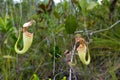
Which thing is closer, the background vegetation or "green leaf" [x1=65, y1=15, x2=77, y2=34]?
"green leaf" [x1=65, y1=15, x2=77, y2=34]

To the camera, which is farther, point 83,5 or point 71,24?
point 83,5

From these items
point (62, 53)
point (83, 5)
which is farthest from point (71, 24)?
point (62, 53)

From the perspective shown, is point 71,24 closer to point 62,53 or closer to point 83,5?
point 83,5

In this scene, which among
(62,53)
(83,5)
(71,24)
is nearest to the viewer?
(71,24)

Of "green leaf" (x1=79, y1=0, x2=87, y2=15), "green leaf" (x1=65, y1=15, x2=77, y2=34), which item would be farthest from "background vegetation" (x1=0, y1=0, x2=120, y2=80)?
"green leaf" (x1=65, y1=15, x2=77, y2=34)

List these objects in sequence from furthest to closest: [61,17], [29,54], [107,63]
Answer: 1. [61,17]
2. [29,54]
3. [107,63]

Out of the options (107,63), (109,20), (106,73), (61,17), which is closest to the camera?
(106,73)

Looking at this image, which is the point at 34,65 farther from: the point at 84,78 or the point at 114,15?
the point at 114,15

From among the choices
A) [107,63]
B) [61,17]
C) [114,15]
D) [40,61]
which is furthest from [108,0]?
[40,61]

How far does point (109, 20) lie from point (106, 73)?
44cm

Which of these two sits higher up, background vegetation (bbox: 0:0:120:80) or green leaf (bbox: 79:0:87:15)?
green leaf (bbox: 79:0:87:15)

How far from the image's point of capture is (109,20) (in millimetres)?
1798

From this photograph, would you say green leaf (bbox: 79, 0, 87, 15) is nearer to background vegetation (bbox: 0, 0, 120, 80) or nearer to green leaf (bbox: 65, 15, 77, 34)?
background vegetation (bbox: 0, 0, 120, 80)

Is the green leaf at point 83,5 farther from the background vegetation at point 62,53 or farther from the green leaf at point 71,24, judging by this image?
the green leaf at point 71,24
